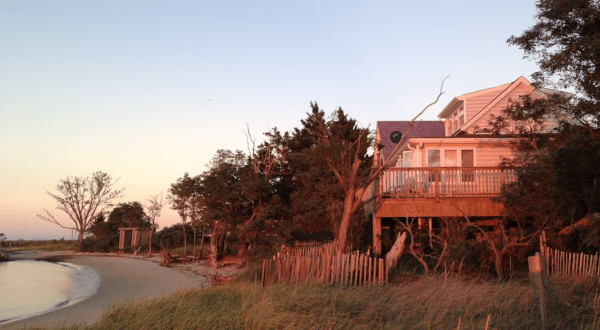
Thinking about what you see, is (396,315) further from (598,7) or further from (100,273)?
(100,273)

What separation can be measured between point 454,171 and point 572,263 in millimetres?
7416

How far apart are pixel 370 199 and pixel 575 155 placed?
28.1 feet

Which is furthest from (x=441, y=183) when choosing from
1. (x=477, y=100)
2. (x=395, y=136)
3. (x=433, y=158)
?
(x=395, y=136)

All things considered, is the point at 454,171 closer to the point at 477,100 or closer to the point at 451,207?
the point at 451,207

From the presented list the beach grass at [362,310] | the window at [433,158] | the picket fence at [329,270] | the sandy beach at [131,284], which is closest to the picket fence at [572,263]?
the beach grass at [362,310]

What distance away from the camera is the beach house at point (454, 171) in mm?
16438

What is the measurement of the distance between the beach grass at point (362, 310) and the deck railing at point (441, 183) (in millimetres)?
6848

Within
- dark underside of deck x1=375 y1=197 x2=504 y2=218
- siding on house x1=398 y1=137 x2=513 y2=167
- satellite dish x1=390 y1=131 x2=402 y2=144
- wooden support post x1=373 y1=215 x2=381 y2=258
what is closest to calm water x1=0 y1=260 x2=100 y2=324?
wooden support post x1=373 y1=215 x2=381 y2=258

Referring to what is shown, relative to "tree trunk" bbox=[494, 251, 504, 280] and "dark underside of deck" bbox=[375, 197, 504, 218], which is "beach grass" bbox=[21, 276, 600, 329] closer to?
"tree trunk" bbox=[494, 251, 504, 280]

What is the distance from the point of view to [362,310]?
26.8ft

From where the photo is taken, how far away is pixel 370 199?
1944 cm

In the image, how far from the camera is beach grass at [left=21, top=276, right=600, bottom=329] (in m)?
7.04

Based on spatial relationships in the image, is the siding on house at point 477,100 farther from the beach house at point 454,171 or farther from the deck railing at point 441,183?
the deck railing at point 441,183

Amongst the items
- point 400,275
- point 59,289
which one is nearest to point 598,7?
point 400,275
